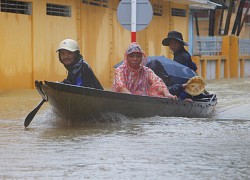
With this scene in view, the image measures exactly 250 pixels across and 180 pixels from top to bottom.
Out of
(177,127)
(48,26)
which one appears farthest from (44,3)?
(177,127)

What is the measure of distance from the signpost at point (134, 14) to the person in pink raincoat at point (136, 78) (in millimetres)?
4583

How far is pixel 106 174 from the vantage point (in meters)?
6.94

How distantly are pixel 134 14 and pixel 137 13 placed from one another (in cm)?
A: 11

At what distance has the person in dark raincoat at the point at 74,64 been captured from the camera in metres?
10.8

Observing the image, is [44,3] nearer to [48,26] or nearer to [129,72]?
[48,26]

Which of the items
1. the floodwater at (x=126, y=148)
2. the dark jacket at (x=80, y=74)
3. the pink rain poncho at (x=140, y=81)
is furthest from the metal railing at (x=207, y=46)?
the dark jacket at (x=80, y=74)

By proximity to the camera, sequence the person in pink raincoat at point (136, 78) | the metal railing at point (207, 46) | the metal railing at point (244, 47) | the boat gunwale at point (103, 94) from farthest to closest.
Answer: the metal railing at point (244, 47) < the metal railing at point (207, 46) < the person in pink raincoat at point (136, 78) < the boat gunwale at point (103, 94)

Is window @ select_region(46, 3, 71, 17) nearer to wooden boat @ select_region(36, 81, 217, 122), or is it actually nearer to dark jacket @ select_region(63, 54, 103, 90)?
wooden boat @ select_region(36, 81, 217, 122)

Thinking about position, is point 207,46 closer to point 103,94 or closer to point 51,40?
point 51,40

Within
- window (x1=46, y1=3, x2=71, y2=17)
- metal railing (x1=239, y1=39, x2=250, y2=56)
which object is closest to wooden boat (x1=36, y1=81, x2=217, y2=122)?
window (x1=46, y1=3, x2=71, y2=17)

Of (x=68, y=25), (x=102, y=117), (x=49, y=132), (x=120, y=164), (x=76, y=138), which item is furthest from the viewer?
(x=68, y=25)

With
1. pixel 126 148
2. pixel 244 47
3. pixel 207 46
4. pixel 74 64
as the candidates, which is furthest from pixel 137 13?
pixel 244 47

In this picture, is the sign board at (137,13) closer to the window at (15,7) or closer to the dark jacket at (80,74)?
the window at (15,7)

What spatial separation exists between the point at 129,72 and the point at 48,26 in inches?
339
